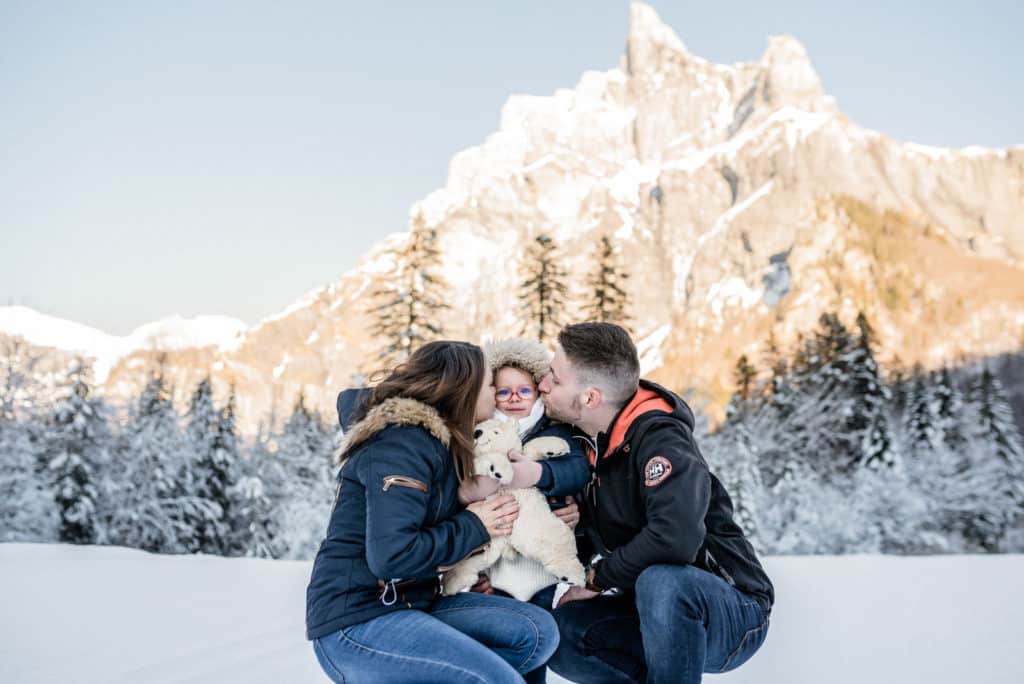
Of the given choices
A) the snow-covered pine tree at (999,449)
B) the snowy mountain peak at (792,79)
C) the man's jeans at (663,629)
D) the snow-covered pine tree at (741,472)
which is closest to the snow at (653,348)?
the snowy mountain peak at (792,79)

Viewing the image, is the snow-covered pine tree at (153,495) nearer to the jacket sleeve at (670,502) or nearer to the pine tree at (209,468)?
the pine tree at (209,468)

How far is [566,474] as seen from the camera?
3291 millimetres

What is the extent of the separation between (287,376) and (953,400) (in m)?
167

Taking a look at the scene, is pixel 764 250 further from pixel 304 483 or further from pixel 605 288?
pixel 605 288

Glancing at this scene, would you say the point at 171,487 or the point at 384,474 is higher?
the point at 384,474

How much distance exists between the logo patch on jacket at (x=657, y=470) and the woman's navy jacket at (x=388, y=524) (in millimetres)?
684

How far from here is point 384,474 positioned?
105 inches

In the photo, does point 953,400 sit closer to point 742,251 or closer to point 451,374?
point 451,374

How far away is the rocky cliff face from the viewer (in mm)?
101312

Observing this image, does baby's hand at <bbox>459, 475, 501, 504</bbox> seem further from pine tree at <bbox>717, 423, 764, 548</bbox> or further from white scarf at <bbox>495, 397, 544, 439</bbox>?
pine tree at <bbox>717, 423, 764, 548</bbox>

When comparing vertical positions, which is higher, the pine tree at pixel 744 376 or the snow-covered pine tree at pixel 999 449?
the pine tree at pixel 744 376

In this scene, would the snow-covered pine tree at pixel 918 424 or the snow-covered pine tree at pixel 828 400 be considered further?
the snow-covered pine tree at pixel 918 424

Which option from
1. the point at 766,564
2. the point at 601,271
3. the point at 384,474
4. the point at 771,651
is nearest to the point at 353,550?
the point at 384,474

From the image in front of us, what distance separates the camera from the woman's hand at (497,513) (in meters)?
3.00
